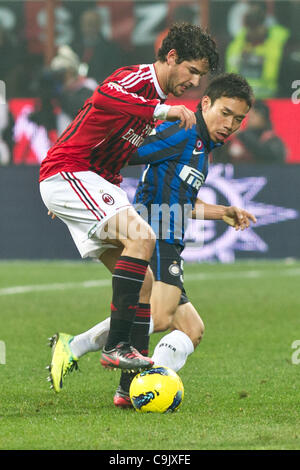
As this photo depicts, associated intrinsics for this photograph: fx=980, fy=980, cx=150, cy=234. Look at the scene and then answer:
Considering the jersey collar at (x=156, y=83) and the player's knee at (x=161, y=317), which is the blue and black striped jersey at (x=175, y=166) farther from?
the jersey collar at (x=156, y=83)

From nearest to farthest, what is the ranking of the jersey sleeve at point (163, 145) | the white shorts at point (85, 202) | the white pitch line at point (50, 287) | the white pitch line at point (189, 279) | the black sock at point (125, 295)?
1. the black sock at point (125, 295)
2. the white shorts at point (85, 202)
3. the jersey sleeve at point (163, 145)
4. the white pitch line at point (50, 287)
5. the white pitch line at point (189, 279)

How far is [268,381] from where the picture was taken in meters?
5.69

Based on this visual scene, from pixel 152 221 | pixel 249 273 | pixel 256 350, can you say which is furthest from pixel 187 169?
pixel 249 273

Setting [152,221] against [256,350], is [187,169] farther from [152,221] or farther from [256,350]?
[256,350]

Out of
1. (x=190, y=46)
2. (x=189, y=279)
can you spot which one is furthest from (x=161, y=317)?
(x=189, y=279)

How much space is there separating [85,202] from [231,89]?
4.08 feet

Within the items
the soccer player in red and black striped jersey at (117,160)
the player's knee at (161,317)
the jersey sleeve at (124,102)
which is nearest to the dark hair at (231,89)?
the soccer player in red and black striped jersey at (117,160)

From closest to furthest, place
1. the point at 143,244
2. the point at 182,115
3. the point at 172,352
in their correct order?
the point at 182,115 → the point at 143,244 → the point at 172,352

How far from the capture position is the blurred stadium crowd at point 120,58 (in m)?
13.9

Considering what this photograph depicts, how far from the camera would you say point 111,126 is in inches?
192

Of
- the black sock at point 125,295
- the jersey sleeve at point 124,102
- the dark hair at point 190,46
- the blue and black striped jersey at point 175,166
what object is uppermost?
the dark hair at point 190,46

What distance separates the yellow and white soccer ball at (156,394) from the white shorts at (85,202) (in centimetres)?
72

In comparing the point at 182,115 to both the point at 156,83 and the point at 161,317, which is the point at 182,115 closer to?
the point at 156,83

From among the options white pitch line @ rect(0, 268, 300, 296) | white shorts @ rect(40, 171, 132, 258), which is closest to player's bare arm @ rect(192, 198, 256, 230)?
white shorts @ rect(40, 171, 132, 258)
